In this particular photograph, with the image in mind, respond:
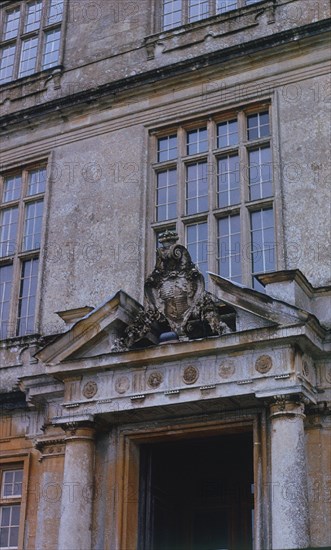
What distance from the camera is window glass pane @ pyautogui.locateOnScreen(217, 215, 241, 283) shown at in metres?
13.8

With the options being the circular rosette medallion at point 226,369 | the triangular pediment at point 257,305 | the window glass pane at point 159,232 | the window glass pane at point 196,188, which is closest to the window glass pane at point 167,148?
the window glass pane at point 196,188

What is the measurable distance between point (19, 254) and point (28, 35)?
518 cm

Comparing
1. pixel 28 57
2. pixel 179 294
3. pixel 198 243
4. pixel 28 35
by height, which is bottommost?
pixel 179 294

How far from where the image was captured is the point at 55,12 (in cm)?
1817

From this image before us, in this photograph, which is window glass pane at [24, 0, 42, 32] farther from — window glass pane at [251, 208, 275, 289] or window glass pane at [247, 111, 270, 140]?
window glass pane at [251, 208, 275, 289]

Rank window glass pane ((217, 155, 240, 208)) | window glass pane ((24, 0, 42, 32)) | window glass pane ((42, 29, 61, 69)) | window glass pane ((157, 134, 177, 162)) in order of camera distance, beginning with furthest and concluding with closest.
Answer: window glass pane ((24, 0, 42, 32)), window glass pane ((42, 29, 61, 69)), window glass pane ((157, 134, 177, 162)), window glass pane ((217, 155, 240, 208))

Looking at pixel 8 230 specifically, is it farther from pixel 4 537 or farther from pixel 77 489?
pixel 77 489

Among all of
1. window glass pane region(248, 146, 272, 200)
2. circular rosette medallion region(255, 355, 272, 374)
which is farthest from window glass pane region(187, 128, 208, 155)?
circular rosette medallion region(255, 355, 272, 374)

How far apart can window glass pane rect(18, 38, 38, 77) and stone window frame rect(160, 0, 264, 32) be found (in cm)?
287

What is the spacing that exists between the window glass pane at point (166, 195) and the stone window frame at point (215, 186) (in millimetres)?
84

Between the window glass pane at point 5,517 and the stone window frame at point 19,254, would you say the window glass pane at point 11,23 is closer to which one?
the stone window frame at point 19,254

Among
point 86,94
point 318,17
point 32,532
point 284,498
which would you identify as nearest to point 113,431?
point 32,532

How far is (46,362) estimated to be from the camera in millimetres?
13008

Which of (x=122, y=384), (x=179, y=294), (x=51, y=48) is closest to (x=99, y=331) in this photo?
(x=122, y=384)
